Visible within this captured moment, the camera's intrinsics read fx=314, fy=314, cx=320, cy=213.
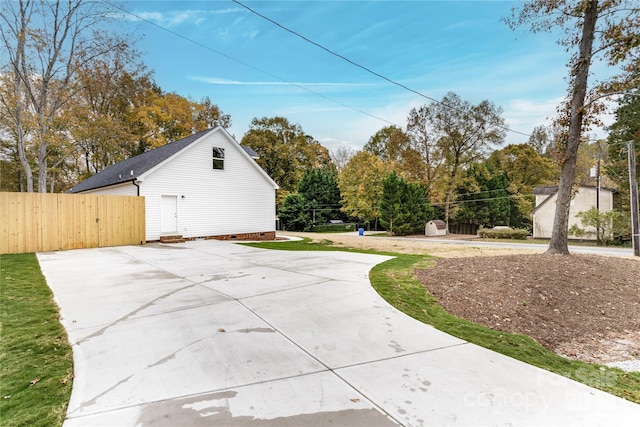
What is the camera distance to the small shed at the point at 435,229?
98.8 ft

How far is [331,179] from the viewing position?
122 feet

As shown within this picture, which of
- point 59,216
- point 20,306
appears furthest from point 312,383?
point 59,216

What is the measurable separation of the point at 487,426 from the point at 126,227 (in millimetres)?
13890

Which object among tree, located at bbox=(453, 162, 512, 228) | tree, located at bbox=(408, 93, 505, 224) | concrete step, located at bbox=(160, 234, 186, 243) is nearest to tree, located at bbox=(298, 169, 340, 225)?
tree, located at bbox=(408, 93, 505, 224)

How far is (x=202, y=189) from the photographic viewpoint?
50.9ft

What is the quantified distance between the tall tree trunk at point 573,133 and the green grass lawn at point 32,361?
9186 millimetres

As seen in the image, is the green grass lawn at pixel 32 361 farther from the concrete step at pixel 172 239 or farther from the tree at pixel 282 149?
the tree at pixel 282 149

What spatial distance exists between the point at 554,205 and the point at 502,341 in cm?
2849

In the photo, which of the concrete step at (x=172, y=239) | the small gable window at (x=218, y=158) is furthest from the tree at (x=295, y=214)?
the concrete step at (x=172, y=239)

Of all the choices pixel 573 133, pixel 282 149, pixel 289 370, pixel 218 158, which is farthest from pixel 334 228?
pixel 289 370

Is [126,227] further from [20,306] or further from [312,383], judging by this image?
[312,383]

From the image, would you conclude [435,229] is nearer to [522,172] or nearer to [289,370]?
[522,172]

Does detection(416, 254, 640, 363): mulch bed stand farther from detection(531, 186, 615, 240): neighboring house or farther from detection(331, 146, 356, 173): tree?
detection(331, 146, 356, 173): tree

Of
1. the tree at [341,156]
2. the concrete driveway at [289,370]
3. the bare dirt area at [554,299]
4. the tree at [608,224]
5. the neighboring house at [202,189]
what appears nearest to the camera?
the concrete driveway at [289,370]
